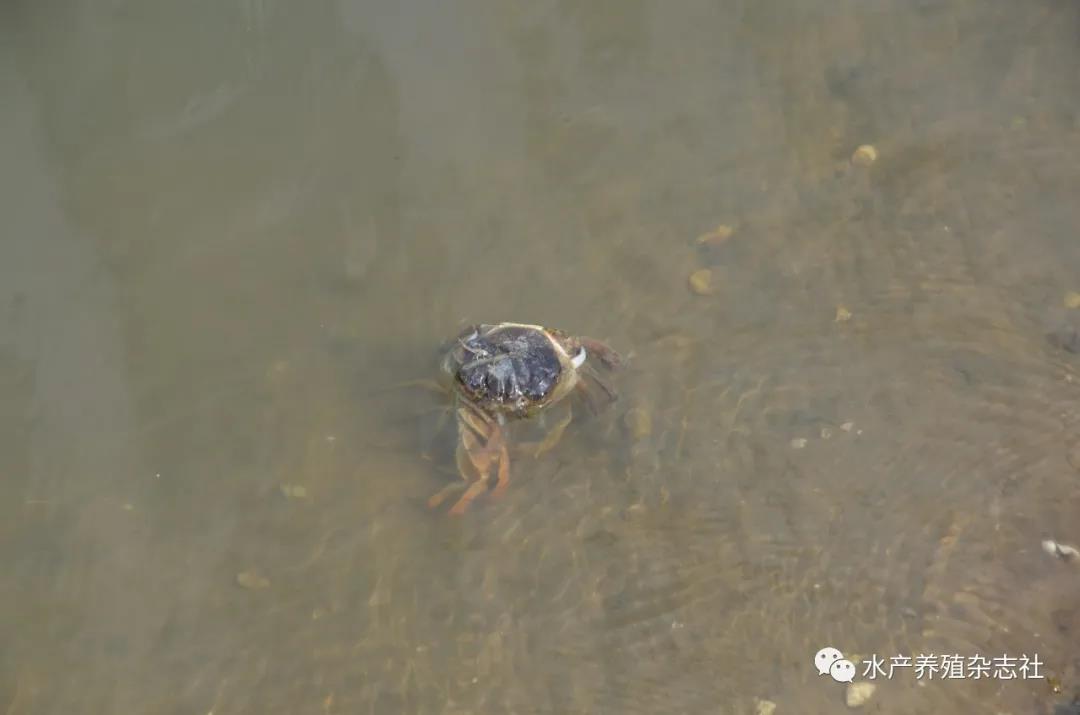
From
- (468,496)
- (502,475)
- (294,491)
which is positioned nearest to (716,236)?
(502,475)

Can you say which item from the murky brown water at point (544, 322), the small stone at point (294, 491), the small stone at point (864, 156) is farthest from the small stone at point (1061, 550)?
the small stone at point (294, 491)

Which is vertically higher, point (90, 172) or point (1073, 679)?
point (90, 172)

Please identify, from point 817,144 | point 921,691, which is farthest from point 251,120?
point 921,691

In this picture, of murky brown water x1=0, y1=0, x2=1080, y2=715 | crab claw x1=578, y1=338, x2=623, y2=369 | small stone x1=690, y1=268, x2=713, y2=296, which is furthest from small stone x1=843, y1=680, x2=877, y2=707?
small stone x1=690, y1=268, x2=713, y2=296

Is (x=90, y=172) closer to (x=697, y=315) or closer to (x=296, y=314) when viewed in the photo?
(x=296, y=314)

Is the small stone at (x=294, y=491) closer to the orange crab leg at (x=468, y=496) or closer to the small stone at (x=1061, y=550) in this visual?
the orange crab leg at (x=468, y=496)

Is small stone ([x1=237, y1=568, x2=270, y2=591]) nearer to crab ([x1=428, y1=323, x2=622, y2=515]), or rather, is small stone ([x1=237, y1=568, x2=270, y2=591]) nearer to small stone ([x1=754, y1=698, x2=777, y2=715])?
crab ([x1=428, y1=323, x2=622, y2=515])
